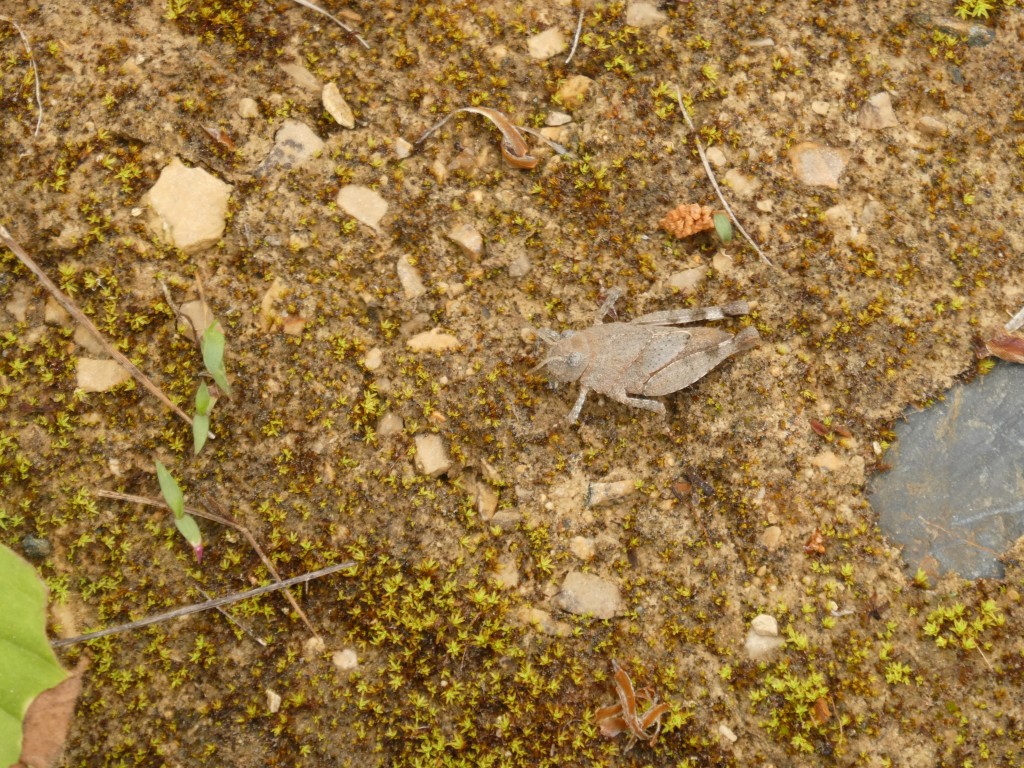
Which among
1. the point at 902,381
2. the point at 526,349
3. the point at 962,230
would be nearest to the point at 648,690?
the point at 526,349

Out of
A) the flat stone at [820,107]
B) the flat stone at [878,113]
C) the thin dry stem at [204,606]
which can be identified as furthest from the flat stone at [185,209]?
the flat stone at [878,113]

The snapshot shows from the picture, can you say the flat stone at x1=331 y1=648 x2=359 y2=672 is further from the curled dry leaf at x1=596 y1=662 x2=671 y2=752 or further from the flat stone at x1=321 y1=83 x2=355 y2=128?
the flat stone at x1=321 y1=83 x2=355 y2=128

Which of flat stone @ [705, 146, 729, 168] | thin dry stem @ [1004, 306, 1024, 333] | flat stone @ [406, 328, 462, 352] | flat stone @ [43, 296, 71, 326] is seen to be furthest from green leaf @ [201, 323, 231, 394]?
thin dry stem @ [1004, 306, 1024, 333]

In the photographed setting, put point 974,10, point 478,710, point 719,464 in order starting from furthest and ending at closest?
1. point 974,10
2. point 719,464
3. point 478,710

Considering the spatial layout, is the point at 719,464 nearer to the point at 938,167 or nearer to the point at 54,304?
the point at 938,167

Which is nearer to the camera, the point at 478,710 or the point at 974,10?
the point at 478,710

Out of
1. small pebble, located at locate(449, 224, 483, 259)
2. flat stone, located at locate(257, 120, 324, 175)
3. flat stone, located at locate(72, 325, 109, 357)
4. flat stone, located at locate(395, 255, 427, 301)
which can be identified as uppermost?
flat stone, located at locate(257, 120, 324, 175)

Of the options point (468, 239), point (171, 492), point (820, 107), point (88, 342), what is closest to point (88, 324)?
point (88, 342)

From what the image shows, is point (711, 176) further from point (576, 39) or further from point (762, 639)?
point (762, 639)
